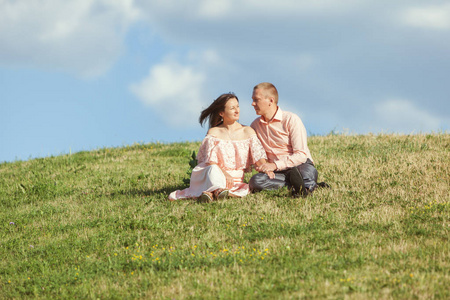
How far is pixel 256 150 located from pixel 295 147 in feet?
2.82

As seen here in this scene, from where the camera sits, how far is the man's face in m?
10.1

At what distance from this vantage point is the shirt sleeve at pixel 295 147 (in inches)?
403

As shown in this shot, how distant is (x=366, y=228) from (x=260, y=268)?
8.21 feet

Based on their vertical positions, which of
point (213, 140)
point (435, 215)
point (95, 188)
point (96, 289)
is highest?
point (213, 140)

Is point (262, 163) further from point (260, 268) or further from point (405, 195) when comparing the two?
point (260, 268)

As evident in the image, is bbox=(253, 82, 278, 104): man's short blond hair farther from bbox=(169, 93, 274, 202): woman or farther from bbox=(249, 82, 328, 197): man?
bbox=(169, 93, 274, 202): woman

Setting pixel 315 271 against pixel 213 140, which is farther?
pixel 213 140

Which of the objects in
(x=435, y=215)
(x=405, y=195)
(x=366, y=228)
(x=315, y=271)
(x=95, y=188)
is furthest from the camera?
(x=95, y=188)

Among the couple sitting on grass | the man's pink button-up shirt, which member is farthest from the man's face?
the man's pink button-up shirt

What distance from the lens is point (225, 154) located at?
1020 centimetres

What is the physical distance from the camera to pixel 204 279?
6.27 meters

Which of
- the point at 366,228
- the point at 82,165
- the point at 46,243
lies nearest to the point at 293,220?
the point at 366,228

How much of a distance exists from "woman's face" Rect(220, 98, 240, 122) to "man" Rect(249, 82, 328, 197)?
1.39 feet

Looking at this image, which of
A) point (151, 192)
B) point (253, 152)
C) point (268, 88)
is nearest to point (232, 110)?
point (268, 88)
